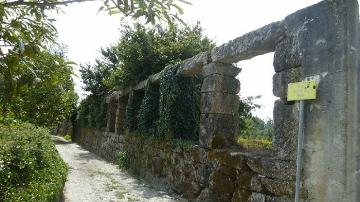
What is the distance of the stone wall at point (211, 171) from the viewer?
409 cm

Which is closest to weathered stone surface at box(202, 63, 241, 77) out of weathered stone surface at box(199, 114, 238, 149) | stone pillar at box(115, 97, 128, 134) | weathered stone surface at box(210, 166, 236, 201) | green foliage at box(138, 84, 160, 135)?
weathered stone surface at box(199, 114, 238, 149)

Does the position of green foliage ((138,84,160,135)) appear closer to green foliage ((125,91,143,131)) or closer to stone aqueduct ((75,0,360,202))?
green foliage ((125,91,143,131))

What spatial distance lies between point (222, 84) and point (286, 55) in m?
1.71

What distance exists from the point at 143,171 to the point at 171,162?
1.84 meters

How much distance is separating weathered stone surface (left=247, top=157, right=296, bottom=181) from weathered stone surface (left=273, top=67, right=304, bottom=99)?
2.61 ft

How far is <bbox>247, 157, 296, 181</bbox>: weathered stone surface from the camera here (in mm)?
3875

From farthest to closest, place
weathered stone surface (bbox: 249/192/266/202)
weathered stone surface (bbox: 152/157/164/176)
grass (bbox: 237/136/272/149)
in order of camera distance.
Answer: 1. weathered stone surface (bbox: 152/157/164/176)
2. grass (bbox: 237/136/272/149)
3. weathered stone surface (bbox: 249/192/266/202)

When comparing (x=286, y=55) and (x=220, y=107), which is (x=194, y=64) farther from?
(x=286, y=55)

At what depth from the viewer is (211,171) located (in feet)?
18.1

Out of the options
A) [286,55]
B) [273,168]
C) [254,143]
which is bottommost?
[273,168]

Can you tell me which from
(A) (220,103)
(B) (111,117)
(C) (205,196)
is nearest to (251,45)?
(A) (220,103)

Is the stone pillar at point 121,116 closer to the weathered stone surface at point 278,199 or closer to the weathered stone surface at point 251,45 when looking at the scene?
the weathered stone surface at point 251,45

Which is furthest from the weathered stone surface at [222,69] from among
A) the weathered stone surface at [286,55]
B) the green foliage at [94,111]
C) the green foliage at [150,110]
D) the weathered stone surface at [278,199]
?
the green foliage at [94,111]

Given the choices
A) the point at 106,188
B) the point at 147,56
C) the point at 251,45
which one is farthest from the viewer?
the point at 147,56
